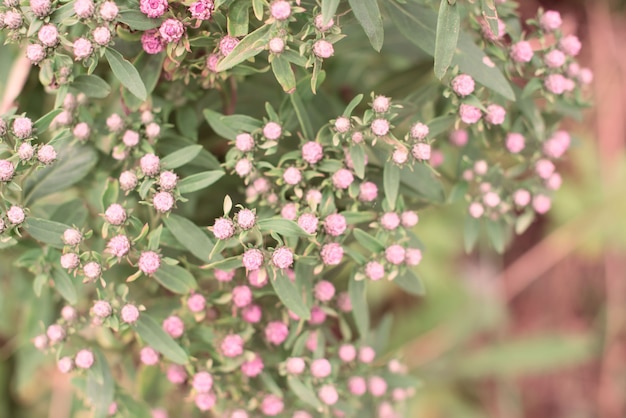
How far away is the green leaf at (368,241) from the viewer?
127cm

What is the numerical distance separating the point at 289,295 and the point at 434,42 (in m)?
0.54

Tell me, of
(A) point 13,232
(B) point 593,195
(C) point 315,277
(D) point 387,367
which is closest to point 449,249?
(B) point 593,195

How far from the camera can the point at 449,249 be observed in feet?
8.22

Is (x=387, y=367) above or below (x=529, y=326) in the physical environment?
above

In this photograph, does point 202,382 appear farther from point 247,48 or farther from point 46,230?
point 247,48

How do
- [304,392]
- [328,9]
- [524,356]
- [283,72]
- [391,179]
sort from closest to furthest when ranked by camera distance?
[328,9], [283,72], [391,179], [304,392], [524,356]

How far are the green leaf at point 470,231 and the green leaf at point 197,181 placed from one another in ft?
1.78

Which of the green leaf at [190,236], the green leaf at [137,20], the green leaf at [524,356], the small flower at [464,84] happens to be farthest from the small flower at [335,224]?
the green leaf at [524,356]

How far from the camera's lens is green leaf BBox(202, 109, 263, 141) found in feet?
4.21

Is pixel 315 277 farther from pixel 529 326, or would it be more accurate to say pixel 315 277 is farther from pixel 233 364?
pixel 529 326

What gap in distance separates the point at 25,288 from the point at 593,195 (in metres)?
2.01

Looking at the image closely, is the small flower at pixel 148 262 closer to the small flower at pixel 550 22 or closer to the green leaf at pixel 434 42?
the green leaf at pixel 434 42

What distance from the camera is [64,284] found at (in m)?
1.31

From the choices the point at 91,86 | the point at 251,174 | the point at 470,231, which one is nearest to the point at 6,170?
the point at 91,86
